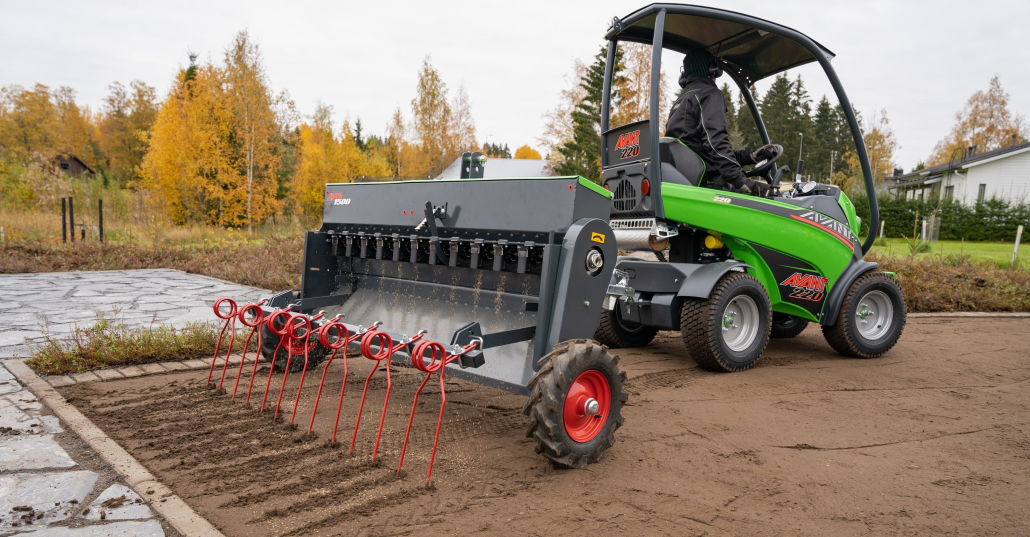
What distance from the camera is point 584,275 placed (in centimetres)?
328

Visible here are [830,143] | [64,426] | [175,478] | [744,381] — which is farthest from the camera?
[830,143]

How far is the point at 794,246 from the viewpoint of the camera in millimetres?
5379

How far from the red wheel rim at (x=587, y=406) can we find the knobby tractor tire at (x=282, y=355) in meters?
2.10

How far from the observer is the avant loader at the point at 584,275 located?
3.20 meters

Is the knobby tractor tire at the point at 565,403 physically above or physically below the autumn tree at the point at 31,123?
below

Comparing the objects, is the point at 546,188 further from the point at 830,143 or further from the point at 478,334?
the point at 830,143

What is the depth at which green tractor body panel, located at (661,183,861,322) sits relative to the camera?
4.99 m

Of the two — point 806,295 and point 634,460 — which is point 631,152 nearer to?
point 806,295

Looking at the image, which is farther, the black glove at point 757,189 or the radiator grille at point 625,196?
the black glove at point 757,189

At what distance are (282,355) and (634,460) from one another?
2628 millimetres

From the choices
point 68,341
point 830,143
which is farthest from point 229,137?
point 830,143

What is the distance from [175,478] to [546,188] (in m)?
2.25

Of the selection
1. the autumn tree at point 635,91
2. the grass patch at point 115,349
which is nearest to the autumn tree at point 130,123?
the autumn tree at point 635,91

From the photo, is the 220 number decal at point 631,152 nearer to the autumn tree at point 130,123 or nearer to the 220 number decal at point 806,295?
the 220 number decal at point 806,295
